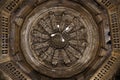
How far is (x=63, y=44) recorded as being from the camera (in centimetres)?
932

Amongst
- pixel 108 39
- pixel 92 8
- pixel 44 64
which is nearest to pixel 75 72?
pixel 44 64

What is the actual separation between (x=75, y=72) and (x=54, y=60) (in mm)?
853

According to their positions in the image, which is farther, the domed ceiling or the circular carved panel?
the circular carved panel

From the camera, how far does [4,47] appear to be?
337 inches

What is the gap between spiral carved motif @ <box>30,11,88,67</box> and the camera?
9.38 metres

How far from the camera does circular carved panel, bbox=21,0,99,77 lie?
369 inches

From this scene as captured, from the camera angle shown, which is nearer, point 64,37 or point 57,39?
→ point 57,39

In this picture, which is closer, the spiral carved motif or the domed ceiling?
the domed ceiling

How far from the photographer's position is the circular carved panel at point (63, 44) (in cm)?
938

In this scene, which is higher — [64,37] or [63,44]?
[64,37]

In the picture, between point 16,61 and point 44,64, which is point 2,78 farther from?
point 44,64

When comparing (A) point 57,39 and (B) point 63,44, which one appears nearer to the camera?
(A) point 57,39

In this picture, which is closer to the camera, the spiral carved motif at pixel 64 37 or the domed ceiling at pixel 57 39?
the domed ceiling at pixel 57 39

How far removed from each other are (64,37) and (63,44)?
25 centimetres
